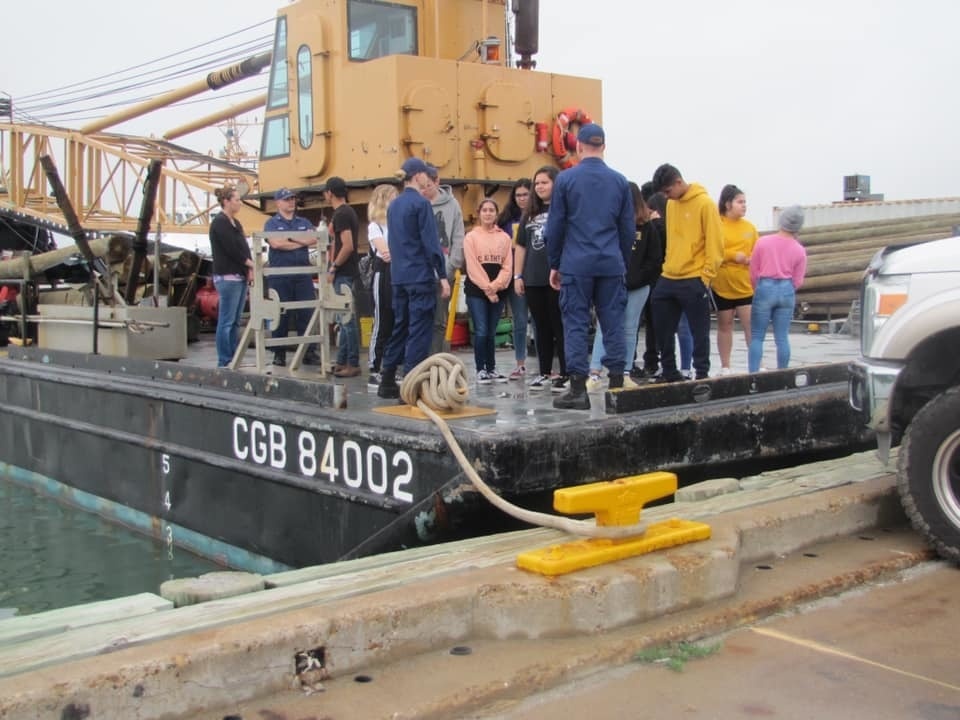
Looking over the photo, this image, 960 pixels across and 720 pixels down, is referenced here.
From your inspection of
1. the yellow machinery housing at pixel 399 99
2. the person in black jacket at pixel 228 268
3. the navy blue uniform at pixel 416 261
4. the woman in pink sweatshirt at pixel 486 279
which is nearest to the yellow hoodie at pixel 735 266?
the woman in pink sweatshirt at pixel 486 279

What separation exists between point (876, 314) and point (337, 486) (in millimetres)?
3098

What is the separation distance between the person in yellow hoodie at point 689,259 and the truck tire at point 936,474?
269cm

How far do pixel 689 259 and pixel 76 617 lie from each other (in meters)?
4.92

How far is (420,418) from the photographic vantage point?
19.2 ft

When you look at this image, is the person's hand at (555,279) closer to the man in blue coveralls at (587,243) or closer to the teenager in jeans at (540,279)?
the man in blue coveralls at (587,243)

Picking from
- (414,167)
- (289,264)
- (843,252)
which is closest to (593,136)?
(414,167)

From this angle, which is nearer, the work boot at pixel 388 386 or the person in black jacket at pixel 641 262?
the work boot at pixel 388 386

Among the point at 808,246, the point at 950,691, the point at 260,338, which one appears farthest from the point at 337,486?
the point at 808,246

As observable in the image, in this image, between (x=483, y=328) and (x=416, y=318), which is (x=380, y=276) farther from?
(x=416, y=318)

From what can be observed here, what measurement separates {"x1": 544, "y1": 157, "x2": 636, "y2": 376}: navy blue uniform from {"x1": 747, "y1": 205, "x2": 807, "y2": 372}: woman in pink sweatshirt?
187cm

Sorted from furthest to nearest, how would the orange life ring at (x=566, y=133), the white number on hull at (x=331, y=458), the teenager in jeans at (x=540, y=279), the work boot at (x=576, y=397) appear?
1. the orange life ring at (x=566, y=133)
2. the teenager in jeans at (x=540, y=279)
3. the work boot at (x=576, y=397)
4. the white number on hull at (x=331, y=458)

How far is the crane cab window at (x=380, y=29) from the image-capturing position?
34.1ft

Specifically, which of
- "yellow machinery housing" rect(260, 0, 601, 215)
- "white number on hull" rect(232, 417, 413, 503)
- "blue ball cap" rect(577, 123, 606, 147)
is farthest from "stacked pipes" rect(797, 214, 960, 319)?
"white number on hull" rect(232, 417, 413, 503)

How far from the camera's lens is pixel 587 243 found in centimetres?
634
